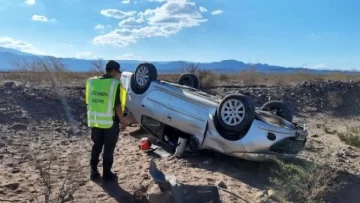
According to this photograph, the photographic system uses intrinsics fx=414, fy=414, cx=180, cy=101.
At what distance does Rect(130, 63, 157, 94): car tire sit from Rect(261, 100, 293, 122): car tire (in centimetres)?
218

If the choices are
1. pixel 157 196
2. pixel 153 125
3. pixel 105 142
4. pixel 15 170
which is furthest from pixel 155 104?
pixel 157 196

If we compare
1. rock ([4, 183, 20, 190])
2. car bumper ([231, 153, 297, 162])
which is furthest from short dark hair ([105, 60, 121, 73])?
car bumper ([231, 153, 297, 162])

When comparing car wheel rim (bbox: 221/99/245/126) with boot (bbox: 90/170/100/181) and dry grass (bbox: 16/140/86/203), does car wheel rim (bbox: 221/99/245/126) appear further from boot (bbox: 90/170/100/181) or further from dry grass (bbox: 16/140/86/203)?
dry grass (bbox: 16/140/86/203)

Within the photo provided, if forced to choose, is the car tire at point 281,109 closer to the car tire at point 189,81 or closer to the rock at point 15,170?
the car tire at point 189,81

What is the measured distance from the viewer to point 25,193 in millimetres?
5094

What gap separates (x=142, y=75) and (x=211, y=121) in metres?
1.94

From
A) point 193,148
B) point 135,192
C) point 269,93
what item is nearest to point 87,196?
point 135,192

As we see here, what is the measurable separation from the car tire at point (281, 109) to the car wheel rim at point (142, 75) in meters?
2.27

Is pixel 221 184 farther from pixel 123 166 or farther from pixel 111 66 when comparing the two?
pixel 111 66

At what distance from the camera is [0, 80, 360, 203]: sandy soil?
5258mm

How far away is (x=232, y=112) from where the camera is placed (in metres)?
6.30

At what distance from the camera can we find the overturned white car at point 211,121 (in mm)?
6215

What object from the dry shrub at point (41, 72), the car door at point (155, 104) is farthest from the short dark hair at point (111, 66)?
the dry shrub at point (41, 72)

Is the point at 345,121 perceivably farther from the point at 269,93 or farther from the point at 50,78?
the point at 50,78
